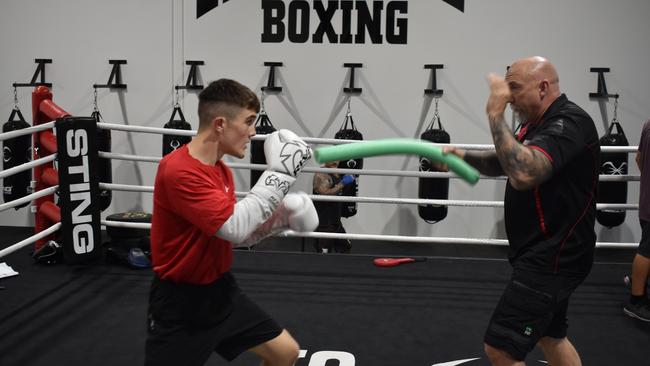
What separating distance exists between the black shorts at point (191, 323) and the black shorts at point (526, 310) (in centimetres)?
77

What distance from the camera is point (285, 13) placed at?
224 inches

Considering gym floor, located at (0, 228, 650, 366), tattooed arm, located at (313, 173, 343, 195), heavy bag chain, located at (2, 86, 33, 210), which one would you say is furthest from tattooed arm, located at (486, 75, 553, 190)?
Answer: heavy bag chain, located at (2, 86, 33, 210)

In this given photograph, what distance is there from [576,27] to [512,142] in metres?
4.16

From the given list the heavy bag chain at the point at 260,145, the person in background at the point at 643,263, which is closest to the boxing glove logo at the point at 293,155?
the person in background at the point at 643,263

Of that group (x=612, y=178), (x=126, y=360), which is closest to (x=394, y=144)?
(x=126, y=360)

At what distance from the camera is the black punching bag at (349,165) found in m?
5.24

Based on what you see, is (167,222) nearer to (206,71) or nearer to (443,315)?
(443,315)

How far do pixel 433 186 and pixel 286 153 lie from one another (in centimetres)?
362

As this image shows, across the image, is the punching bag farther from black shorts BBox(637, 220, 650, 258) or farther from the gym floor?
black shorts BBox(637, 220, 650, 258)

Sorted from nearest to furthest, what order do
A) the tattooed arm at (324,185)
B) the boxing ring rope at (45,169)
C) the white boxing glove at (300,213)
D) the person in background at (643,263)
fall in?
1. the white boxing glove at (300,213)
2. the person in background at (643,263)
3. the boxing ring rope at (45,169)
4. the tattooed arm at (324,185)

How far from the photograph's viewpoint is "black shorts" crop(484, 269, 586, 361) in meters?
2.08

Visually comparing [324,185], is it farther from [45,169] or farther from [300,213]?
[300,213]

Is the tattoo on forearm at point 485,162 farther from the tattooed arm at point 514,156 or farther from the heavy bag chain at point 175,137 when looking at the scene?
the heavy bag chain at point 175,137

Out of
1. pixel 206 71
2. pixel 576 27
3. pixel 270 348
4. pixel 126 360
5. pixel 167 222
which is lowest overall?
pixel 126 360
